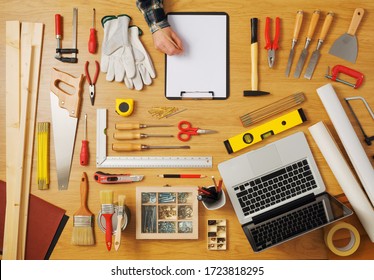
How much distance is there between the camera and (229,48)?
1466 mm

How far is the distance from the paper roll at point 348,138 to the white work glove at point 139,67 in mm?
569

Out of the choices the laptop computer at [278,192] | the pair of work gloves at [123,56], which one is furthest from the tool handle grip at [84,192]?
the laptop computer at [278,192]

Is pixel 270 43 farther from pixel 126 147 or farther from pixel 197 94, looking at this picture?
pixel 126 147

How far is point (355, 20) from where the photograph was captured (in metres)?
1.45

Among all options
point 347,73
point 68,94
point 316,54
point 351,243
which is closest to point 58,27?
point 68,94

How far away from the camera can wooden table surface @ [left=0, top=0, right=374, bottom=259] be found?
1412 millimetres

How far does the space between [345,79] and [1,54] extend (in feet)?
3.82

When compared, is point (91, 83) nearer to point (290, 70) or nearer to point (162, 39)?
point (162, 39)

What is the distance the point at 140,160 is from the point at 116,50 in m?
0.38

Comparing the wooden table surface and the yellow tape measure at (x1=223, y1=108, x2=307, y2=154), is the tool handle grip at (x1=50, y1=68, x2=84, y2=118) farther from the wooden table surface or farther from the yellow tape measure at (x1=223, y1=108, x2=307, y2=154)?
the yellow tape measure at (x1=223, y1=108, x2=307, y2=154)

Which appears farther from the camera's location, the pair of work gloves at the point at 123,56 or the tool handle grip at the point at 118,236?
the pair of work gloves at the point at 123,56

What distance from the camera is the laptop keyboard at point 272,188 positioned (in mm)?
1386

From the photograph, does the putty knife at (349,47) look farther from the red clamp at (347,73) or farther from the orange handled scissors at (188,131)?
the orange handled scissors at (188,131)

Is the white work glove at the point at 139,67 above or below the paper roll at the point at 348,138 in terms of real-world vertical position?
above
